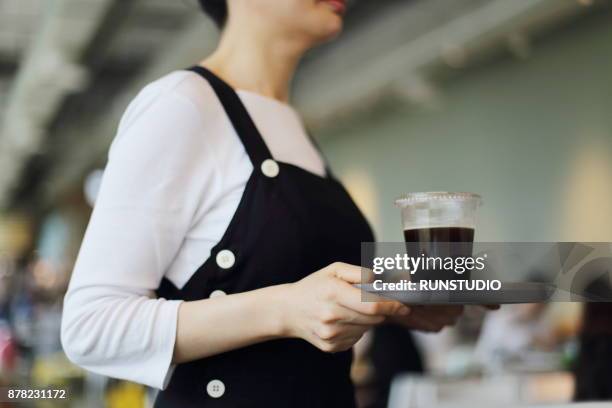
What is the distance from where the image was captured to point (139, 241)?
0.98 metres

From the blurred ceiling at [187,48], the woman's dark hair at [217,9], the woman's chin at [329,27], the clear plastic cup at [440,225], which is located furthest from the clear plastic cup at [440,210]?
the blurred ceiling at [187,48]

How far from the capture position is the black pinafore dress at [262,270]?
104cm

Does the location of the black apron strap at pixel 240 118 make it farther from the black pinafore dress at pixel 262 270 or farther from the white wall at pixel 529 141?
the white wall at pixel 529 141

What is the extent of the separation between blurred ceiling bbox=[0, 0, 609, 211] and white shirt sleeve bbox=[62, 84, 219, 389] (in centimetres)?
415

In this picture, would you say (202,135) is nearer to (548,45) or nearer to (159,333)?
(159,333)

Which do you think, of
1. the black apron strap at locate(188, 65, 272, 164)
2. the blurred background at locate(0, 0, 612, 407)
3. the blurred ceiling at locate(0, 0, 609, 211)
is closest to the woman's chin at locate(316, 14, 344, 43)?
the black apron strap at locate(188, 65, 272, 164)

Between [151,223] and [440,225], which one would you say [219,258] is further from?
[440,225]

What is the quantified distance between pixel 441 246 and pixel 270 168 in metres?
0.31

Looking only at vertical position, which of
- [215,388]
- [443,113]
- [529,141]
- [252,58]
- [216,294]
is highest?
[443,113]

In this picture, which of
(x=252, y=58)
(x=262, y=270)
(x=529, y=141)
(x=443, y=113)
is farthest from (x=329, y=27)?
(x=443, y=113)

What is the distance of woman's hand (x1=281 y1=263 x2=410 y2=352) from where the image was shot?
32.6 inches

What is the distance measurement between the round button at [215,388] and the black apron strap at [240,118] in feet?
0.90

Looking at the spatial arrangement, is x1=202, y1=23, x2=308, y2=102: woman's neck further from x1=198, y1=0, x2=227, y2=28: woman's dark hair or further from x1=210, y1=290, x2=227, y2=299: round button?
x1=210, y1=290, x2=227, y2=299: round button

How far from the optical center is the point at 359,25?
27.7ft
